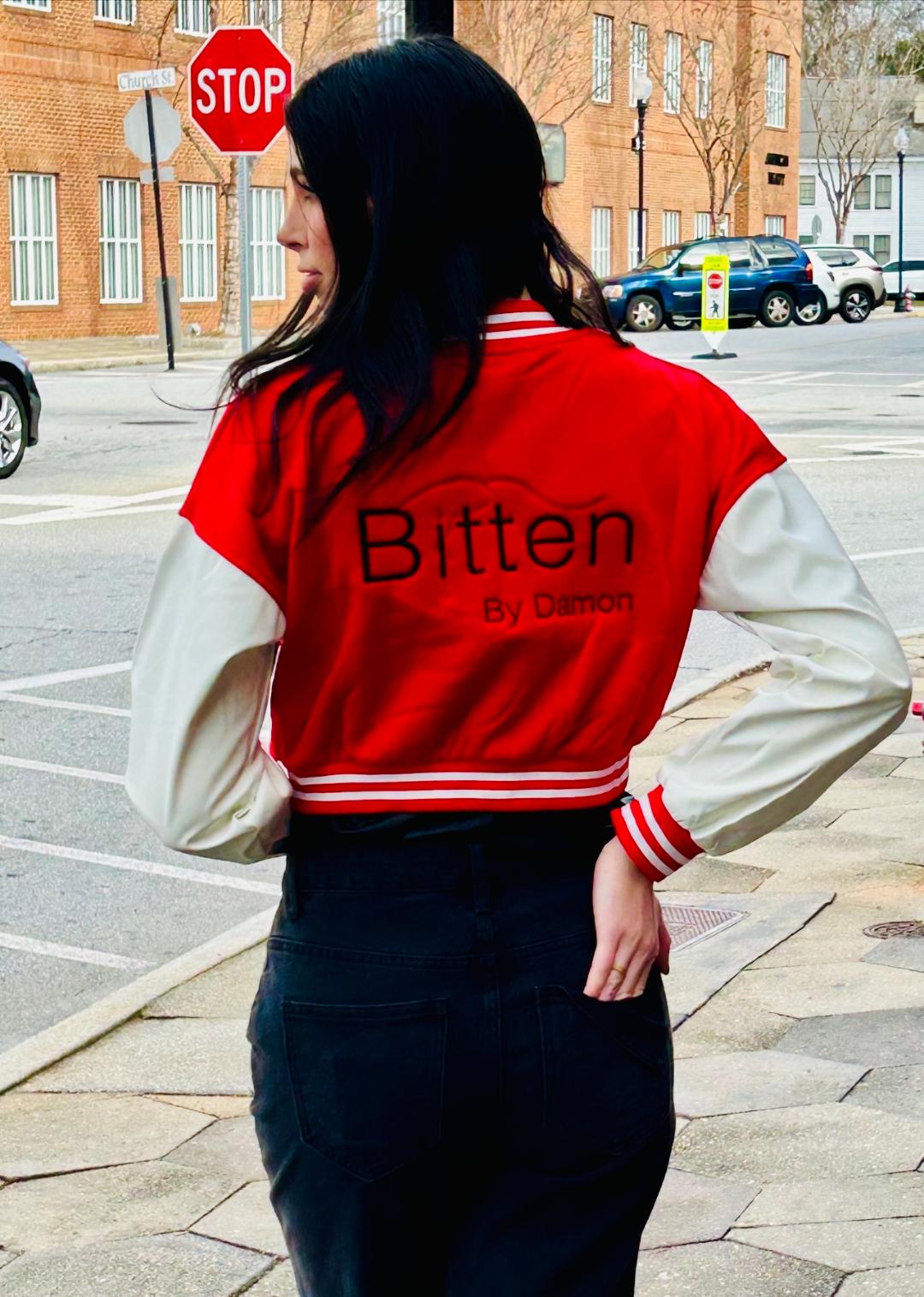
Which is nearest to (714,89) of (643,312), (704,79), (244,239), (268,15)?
(704,79)

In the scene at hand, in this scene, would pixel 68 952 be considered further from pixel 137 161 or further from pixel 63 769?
pixel 137 161

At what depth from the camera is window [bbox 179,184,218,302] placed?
38.7 meters

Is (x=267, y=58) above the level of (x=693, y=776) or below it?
above

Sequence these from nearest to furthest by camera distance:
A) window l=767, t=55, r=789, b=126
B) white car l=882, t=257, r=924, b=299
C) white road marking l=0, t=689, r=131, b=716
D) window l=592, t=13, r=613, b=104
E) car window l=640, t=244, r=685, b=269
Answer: white road marking l=0, t=689, r=131, b=716 → car window l=640, t=244, r=685, b=269 → window l=592, t=13, r=613, b=104 → window l=767, t=55, r=789, b=126 → white car l=882, t=257, r=924, b=299

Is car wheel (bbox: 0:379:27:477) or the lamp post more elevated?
the lamp post

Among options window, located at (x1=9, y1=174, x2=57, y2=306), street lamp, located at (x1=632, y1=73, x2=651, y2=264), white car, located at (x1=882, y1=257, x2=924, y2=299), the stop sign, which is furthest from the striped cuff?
white car, located at (x1=882, y1=257, x2=924, y2=299)

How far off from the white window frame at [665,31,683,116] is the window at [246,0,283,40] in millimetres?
17299

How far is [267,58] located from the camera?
1422 cm

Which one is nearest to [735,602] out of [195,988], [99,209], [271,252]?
[195,988]

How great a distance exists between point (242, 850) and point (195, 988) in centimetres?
301

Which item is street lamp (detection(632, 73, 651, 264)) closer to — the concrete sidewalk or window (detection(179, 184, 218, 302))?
window (detection(179, 184, 218, 302))

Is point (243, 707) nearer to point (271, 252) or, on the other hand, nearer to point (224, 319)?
point (224, 319)

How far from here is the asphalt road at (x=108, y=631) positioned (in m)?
5.44

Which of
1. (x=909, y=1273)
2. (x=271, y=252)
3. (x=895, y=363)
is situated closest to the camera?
(x=909, y=1273)
